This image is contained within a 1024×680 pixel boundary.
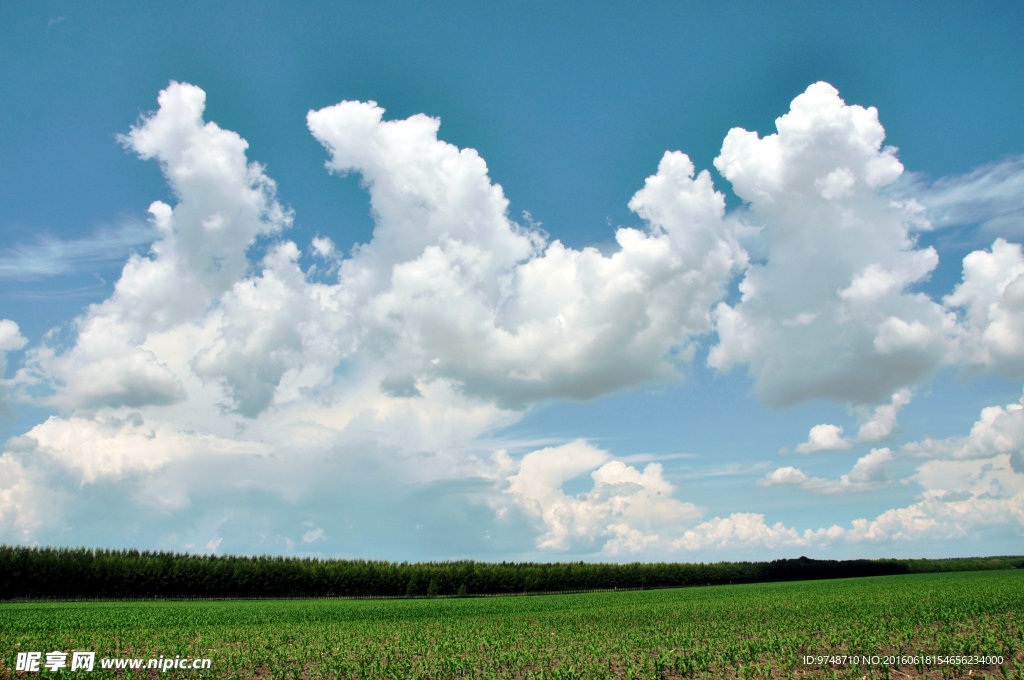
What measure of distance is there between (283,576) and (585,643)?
93.5 metres

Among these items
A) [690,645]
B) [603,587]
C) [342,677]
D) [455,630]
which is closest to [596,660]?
[690,645]

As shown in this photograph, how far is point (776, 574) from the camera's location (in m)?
162

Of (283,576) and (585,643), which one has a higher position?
(585,643)

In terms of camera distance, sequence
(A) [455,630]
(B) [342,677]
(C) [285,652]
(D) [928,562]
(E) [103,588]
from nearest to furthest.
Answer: (B) [342,677] < (C) [285,652] < (A) [455,630] < (E) [103,588] < (D) [928,562]

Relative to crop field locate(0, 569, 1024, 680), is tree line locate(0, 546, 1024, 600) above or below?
below

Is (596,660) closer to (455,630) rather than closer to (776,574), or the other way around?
(455,630)

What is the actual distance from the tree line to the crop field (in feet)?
195

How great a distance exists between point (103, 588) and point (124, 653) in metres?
85.3

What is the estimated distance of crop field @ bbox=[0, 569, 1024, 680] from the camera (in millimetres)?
23922

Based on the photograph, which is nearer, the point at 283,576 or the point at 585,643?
the point at 585,643

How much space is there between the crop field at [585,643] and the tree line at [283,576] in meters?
59.5

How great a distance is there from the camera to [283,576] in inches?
4299

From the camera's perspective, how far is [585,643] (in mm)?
31203

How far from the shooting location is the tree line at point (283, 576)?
305 ft
